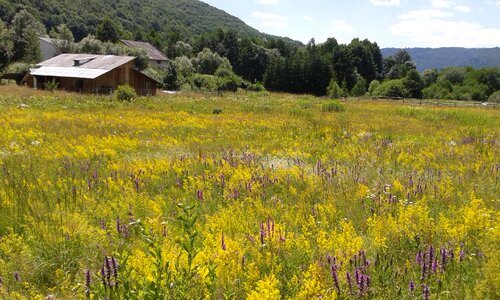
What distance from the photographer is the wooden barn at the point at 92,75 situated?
44.7m

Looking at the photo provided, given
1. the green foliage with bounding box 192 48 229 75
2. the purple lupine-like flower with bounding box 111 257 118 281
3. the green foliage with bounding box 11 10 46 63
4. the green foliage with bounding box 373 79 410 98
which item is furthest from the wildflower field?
the green foliage with bounding box 373 79 410 98

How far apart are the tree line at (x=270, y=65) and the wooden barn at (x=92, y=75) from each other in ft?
48.7

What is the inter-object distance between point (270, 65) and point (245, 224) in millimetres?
90114

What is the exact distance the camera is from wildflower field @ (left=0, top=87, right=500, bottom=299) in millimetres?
3354

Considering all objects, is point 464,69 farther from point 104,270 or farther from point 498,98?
point 104,270

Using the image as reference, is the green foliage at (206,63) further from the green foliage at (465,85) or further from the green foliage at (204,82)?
the green foliage at (465,85)

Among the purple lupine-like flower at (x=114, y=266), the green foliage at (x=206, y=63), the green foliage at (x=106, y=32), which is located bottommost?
the purple lupine-like flower at (x=114, y=266)

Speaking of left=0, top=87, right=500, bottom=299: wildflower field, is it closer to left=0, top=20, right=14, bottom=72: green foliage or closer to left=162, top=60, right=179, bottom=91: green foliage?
left=162, top=60, right=179, bottom=91: green foliage

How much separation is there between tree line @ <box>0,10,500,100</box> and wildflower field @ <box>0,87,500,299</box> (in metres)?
57.1

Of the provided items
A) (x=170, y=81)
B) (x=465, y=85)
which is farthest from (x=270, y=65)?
(x=465, y=85)

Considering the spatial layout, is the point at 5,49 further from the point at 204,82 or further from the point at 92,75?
the point at 92,75

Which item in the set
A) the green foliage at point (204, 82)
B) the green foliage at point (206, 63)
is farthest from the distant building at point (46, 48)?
the green foliage at point (204, 82)

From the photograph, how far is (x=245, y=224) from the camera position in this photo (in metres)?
5.15

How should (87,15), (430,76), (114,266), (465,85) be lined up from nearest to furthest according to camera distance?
1. (114,266)
2. (465,85)
3. (430,76)
4. (87,15)
